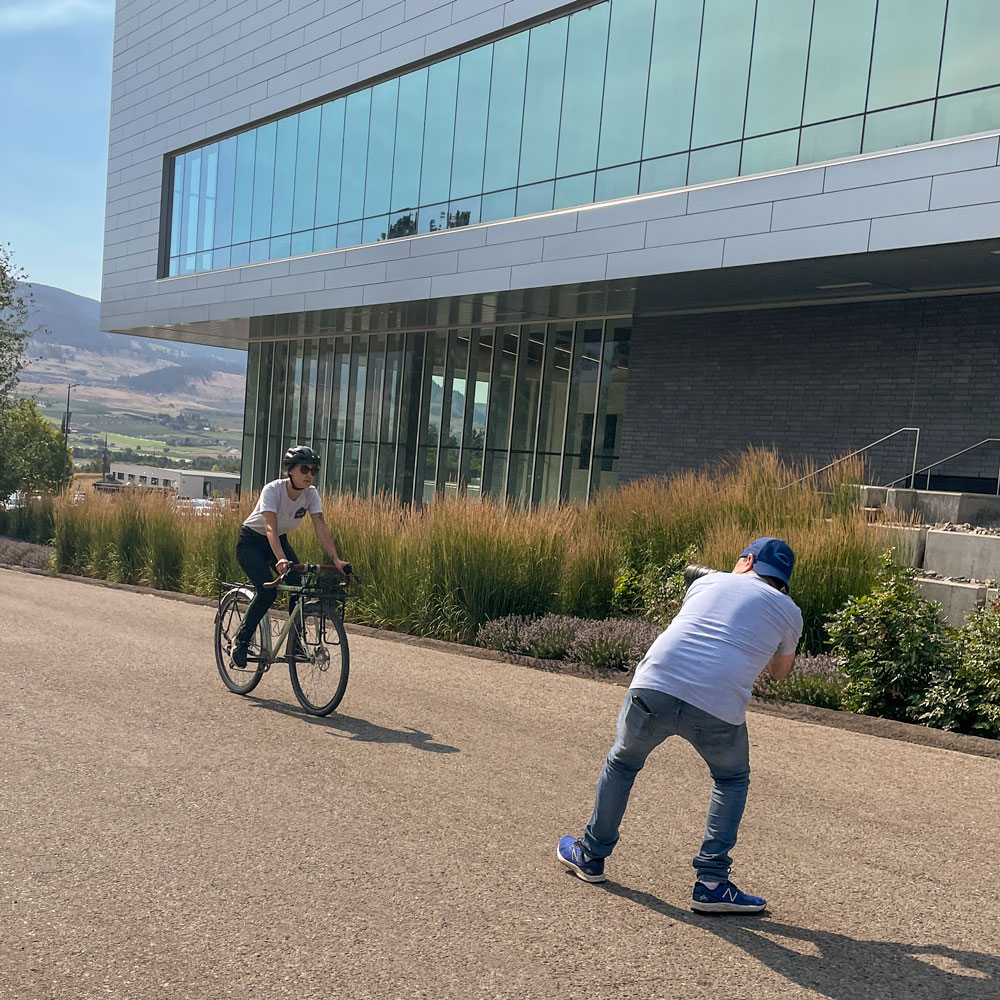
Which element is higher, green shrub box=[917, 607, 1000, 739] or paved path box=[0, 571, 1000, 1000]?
green shrub box=[917, 607, 1000, 739]

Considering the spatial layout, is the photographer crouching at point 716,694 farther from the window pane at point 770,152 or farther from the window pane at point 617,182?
the window pane at point 617,182

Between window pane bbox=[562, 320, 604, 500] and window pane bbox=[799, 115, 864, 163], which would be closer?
window pane bbox=[799, 115, 864, 163]

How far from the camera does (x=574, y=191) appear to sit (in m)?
20.2

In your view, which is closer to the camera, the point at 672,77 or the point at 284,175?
the point at 672,77

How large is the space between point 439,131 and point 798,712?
60.3 feet

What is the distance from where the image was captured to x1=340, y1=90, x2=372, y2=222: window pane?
1029 inches

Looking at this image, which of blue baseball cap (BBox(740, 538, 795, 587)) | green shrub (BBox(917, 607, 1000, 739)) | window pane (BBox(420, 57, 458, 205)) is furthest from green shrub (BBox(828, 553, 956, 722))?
window pane (BBox(420, 57, 458, 205))

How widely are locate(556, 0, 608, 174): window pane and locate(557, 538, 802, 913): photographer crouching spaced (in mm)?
16633

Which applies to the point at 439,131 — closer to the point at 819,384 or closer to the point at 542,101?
the point at 542,101

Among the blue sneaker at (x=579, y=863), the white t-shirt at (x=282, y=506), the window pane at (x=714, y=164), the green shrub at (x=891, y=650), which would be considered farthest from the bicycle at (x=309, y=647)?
the window pane at (x=714, y=164)

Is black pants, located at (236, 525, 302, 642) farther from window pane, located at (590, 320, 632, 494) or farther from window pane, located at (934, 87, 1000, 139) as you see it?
window pane, located at (590, 320, 632, 494)

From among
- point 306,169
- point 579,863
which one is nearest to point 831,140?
point 579,863

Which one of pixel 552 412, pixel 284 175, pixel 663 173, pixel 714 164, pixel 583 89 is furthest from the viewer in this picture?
pixel 284 175

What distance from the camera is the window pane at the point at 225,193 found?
102 feet
